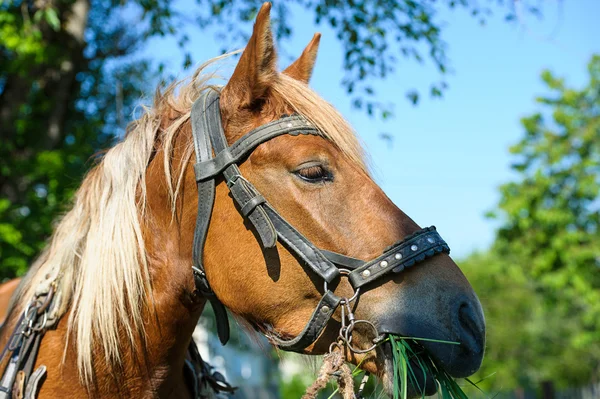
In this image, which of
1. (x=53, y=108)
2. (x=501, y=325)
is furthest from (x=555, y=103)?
(x=501, y=325)

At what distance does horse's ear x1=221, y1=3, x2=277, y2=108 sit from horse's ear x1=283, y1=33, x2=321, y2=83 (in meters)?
0.35

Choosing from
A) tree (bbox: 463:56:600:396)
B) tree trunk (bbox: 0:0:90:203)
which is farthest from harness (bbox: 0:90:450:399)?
tree (bbox: 463:56:600:396)

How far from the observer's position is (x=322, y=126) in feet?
7.40

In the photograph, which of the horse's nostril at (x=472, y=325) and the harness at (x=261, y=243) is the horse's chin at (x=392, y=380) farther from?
the horse's nostril at (x=472, y=325)

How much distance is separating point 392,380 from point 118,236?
121cm

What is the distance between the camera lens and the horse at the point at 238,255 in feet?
6.47

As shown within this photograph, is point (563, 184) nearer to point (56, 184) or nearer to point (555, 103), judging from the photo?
point (555, 103)

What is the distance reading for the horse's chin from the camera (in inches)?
75.9

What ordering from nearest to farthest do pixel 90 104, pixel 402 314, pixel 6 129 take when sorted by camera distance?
pixel 402 314, pixel 6 129, pixel 90 104

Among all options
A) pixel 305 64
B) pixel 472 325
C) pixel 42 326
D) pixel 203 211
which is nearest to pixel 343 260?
pixel 472 325

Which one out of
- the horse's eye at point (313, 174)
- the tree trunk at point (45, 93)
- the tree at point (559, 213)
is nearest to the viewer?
the horse's eye at point (313, 174)

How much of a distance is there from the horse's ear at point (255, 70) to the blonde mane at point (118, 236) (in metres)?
0.07

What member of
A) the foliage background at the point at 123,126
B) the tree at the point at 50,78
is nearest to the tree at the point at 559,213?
the foliage background at the point at 123,126

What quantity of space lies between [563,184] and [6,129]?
17279mm
